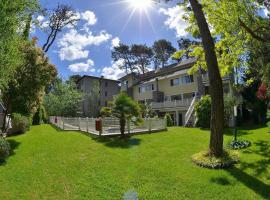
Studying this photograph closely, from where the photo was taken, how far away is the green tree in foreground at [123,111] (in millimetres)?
19047

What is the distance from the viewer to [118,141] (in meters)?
17.9

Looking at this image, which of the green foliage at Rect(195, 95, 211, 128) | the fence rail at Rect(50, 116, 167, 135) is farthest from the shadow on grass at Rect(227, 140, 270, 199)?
the green foliage at Rect(195, 95, 211, 128)

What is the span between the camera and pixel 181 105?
36.3 meters

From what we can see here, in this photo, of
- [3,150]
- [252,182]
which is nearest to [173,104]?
[3,150]

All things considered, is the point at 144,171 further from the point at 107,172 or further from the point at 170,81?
the point at 170,81

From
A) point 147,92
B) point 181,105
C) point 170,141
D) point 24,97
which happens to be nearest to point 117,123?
point 170,141

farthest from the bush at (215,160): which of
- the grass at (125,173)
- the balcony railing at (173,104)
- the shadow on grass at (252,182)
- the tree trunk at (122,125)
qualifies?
the balcony railing at (173,104)

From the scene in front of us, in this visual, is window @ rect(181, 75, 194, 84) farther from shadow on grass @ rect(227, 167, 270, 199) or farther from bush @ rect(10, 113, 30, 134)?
shadow on grass @ rect(227, 167, 270, 199)

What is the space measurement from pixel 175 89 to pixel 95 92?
28.0 meters

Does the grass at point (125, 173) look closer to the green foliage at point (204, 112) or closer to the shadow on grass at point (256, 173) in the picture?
the shadow on grass at point (256, 173)

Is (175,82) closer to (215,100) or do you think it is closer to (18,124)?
(18,124)

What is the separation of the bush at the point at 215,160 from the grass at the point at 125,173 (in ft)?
1.01

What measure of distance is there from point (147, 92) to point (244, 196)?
38.8m

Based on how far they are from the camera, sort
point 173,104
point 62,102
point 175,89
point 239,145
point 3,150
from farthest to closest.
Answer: point 62,102, point 175,89, point 173,104, point 239,145, point 3,150
